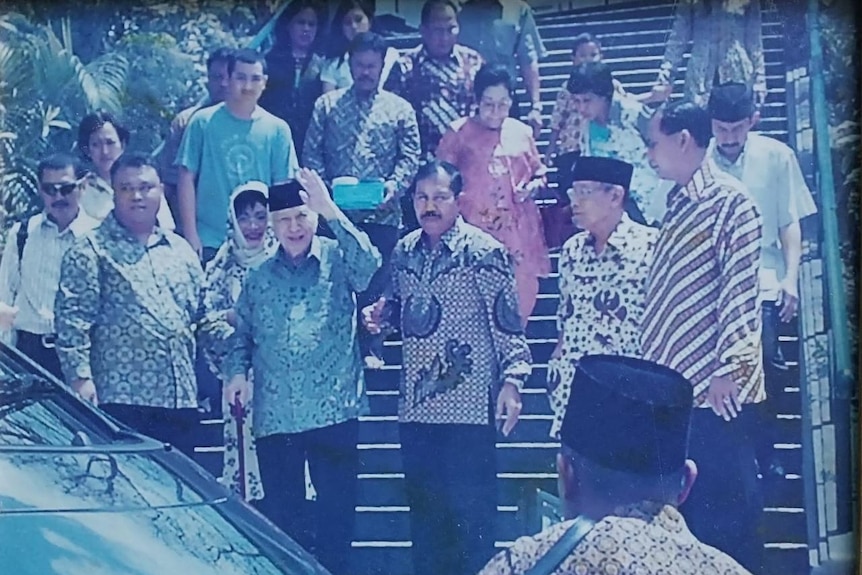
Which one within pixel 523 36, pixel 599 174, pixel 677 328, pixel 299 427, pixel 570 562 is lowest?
pixel 570 562

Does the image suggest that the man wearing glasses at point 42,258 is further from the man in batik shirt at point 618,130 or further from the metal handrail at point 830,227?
the metal handrail at point 830,227

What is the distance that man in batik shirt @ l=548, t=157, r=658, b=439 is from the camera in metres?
2.06

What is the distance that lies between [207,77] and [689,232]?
103cm

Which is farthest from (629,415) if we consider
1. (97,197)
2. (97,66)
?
(97,66)

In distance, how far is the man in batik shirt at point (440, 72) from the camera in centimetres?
209

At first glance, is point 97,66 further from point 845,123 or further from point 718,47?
point 845,123

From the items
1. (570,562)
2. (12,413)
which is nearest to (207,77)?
(12,413)

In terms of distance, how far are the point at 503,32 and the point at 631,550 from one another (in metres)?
1.06

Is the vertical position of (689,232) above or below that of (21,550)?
above

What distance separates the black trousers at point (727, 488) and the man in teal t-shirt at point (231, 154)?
100 centimetres

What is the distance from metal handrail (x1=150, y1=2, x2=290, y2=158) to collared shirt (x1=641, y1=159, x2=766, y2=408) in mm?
884

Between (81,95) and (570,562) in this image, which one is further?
(81,95)

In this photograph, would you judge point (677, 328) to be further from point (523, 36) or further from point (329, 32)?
point (329, 32)

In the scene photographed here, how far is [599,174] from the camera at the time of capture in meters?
2.08
